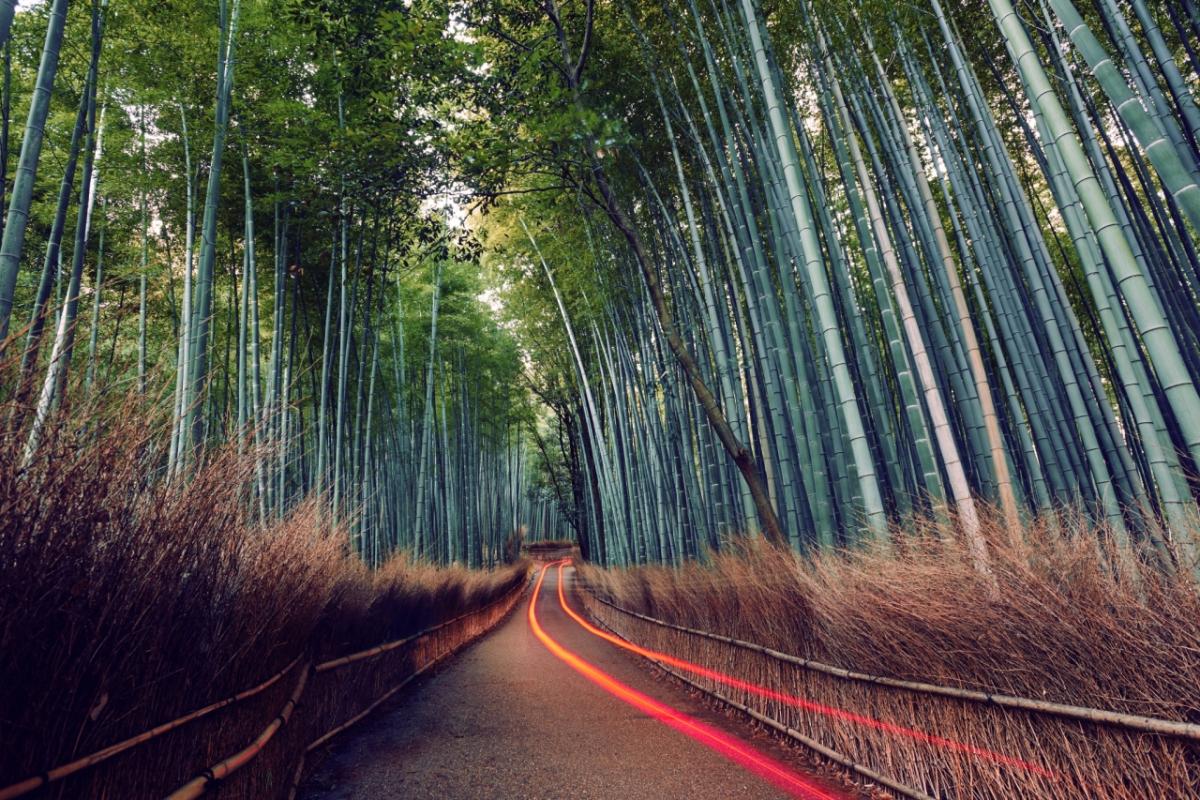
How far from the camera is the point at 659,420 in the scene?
21.3 ft

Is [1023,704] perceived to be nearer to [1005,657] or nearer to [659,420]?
[1005,657]

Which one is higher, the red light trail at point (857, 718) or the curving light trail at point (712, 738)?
the red light trail at point (857, 718)

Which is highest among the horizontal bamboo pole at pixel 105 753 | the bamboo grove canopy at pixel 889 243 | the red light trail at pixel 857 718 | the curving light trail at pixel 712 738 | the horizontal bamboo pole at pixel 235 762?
the bamboo grove canopy at pixel 889 243

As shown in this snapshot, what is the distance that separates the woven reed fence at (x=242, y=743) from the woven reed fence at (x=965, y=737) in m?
2.28

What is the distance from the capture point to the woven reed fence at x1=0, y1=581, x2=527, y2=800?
120cm

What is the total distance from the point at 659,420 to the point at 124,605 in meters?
5.49

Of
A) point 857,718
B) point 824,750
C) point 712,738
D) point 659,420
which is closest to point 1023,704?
point 857,718

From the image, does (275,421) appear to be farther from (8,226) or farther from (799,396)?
(799,396)

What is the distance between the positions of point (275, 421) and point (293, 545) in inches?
113

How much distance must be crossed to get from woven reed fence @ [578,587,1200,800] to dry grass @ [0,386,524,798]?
93.1 inches

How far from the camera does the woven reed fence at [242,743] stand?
120 cm

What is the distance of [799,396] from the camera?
356 cm

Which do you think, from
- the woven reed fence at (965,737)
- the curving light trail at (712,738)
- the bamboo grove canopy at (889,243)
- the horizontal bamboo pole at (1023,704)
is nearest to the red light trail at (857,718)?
the woven reed fence at (965,737)

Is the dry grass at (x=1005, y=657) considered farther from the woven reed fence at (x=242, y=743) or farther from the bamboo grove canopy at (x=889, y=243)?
the woven reed fence at (x=242, y=743)
